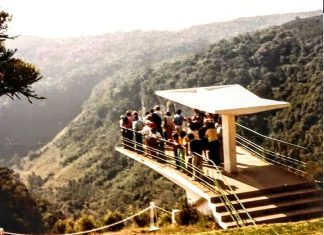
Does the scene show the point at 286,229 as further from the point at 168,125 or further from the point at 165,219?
the point at 168,125

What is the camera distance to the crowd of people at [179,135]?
13891mm

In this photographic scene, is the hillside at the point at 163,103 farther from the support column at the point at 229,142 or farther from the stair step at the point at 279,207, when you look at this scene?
the support column at the point at 229,142

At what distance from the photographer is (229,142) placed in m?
13.8

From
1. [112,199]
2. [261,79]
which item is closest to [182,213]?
[261,79]

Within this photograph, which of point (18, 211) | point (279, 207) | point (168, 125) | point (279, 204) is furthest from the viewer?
point (18, 211)

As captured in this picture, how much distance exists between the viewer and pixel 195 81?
3772 inches

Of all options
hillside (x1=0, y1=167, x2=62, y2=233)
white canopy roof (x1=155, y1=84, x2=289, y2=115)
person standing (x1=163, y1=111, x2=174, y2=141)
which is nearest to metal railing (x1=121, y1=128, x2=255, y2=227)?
person standing (x1=163, y1=111, x2=174, y2=141)

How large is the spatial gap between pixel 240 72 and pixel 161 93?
2527 inches

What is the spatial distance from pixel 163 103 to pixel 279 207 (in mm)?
71312

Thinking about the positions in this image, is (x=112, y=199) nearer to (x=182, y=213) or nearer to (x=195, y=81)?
(x=195, y=81)

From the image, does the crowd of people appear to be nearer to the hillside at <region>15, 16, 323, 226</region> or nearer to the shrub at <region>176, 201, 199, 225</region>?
the shrub at <region>176, 201, 199, 225</region>

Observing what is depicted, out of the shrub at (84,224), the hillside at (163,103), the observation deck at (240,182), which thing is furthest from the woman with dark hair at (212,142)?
the shrub at (84,224)

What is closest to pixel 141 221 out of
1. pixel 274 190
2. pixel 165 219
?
pixel 165 219

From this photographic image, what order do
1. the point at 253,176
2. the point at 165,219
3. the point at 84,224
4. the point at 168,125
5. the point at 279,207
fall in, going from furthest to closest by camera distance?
the point at 168,125, the point at 84,224, the point at 165,219, the point at 253,176, the point at 279,207
